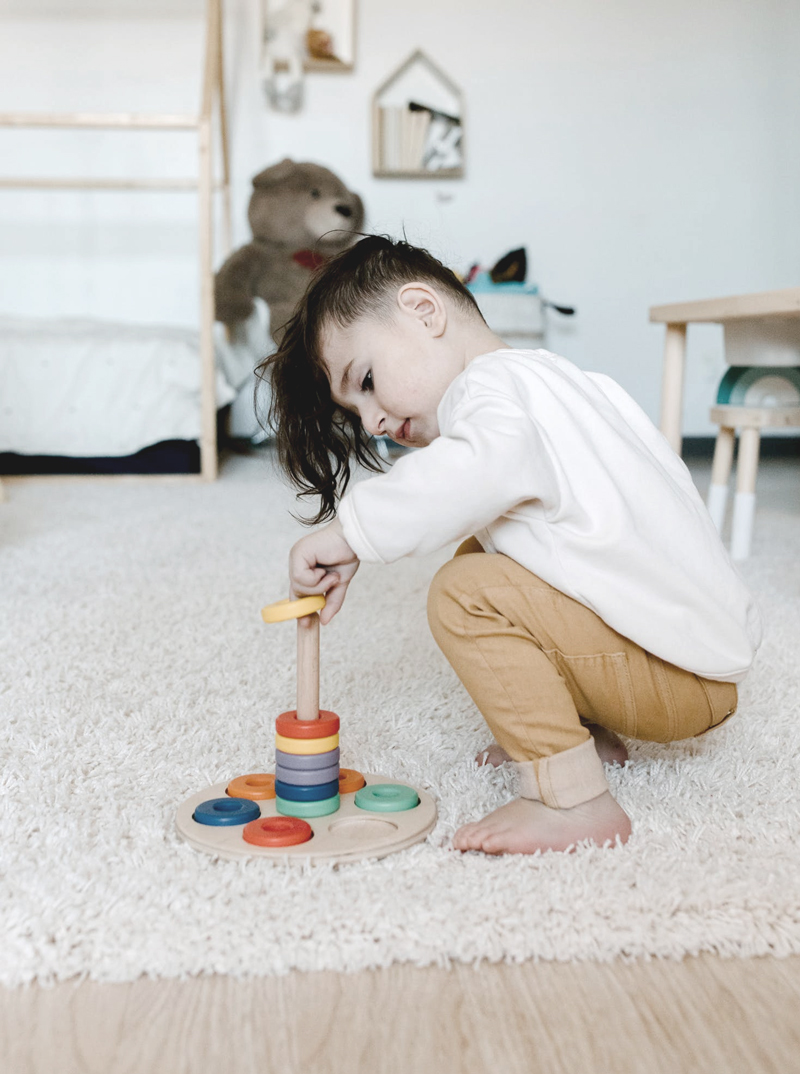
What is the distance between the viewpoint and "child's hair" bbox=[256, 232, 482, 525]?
78 cm

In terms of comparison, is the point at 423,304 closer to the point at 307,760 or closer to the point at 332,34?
the point at 307,760

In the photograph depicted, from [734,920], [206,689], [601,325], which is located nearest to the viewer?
[734,920]

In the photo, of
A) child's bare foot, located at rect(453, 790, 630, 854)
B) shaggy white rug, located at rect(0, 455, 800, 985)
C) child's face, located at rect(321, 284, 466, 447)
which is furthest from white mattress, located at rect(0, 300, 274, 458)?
child's bare foot, located at rect(453, 790, 630, 854)

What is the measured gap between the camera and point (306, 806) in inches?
26.8

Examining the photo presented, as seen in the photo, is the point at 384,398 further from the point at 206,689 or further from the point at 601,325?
the point at 601,325

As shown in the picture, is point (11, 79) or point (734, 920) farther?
point (11, 79)

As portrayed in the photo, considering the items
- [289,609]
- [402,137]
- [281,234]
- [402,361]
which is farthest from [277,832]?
[402,137]

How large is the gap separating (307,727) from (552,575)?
0.64 ft

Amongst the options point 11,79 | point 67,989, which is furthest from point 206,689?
point 11,79

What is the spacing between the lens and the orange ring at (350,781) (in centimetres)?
73

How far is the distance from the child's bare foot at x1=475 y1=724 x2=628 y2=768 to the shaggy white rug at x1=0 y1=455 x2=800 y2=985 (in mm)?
14

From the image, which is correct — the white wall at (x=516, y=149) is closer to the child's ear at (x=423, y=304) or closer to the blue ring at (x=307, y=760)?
the child's ear at (x=423, y=304)

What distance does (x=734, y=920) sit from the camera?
55cm

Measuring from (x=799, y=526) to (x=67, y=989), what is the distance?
5.65 feet
